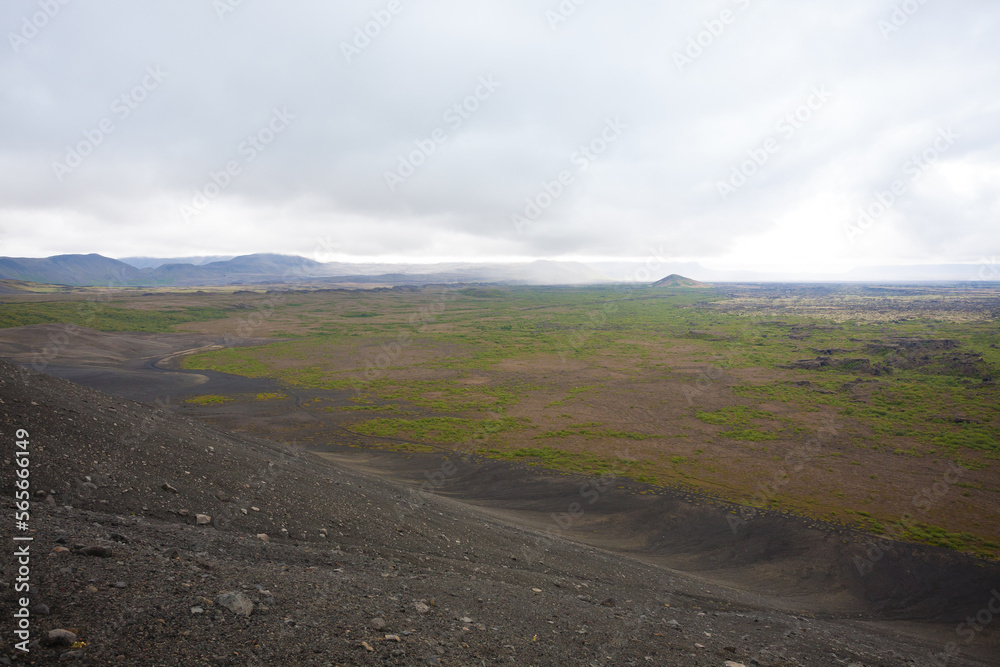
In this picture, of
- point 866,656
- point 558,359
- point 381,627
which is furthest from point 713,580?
point 558,359

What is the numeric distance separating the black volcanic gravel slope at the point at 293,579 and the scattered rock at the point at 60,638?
5cm

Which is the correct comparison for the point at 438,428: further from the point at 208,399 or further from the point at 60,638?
the point at 60,638

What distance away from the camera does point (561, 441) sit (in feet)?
101

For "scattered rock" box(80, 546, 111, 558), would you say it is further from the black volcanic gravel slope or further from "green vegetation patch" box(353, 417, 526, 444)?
"green vegetation patch" box(353, 417, 526, 444)

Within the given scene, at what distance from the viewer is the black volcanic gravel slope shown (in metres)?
6.11

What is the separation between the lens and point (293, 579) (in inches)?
332

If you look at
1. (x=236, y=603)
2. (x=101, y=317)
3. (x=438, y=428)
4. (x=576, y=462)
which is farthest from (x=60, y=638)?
(x=101, y=317)

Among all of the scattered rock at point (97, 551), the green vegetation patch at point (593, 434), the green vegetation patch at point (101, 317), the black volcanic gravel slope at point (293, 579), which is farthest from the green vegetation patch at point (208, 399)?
the green vegetation patch at point (101, 317)

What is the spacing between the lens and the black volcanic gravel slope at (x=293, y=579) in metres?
6.11

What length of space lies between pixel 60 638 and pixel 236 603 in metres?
2.07

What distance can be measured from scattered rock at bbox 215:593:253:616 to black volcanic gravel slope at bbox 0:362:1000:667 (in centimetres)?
3

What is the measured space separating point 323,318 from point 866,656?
122m

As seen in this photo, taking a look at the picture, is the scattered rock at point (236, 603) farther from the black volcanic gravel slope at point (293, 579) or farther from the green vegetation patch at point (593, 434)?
the green vegetation patch at point (593, 434)

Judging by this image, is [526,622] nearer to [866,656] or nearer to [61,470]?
[866,656]
